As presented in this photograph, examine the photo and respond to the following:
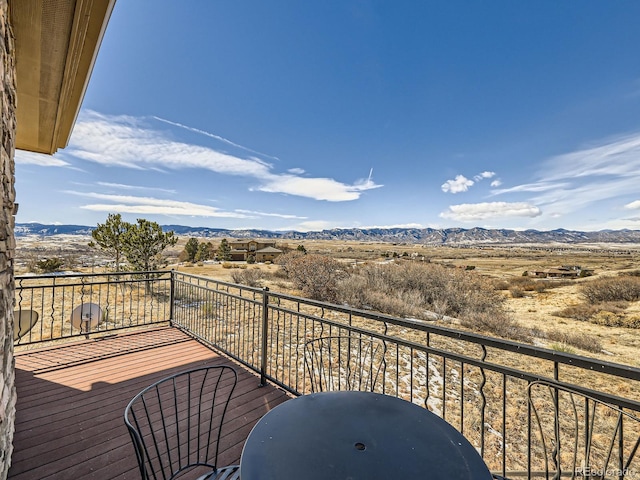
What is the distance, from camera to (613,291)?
13172mm

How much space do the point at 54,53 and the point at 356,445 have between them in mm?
3303

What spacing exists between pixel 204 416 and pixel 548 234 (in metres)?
190

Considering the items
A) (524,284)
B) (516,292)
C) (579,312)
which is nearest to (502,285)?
(524,284)

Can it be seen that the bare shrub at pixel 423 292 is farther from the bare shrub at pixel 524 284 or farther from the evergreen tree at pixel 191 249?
the evergreen tree at pixel 191 249

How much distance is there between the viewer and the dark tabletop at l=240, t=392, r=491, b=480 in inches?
36.0

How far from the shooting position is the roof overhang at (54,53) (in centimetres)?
165

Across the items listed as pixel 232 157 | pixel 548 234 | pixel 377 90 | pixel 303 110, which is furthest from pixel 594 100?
pixel 548 234

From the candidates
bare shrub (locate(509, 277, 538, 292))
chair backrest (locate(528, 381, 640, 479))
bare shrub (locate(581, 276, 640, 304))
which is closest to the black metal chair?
chair backrest (locate(528, 381, 640, 479))

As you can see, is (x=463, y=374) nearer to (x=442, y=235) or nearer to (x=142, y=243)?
(x=142, y=243)

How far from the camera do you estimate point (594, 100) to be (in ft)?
30.2

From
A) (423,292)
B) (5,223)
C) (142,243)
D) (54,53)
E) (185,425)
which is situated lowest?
(423,292)

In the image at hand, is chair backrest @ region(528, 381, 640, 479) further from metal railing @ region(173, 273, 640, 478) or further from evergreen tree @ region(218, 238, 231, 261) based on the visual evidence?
evergreen tree @ region(218, 238, 231, 261)

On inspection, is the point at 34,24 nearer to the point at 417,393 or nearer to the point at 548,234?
the point at 417,393

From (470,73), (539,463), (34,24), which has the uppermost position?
(470,73)
